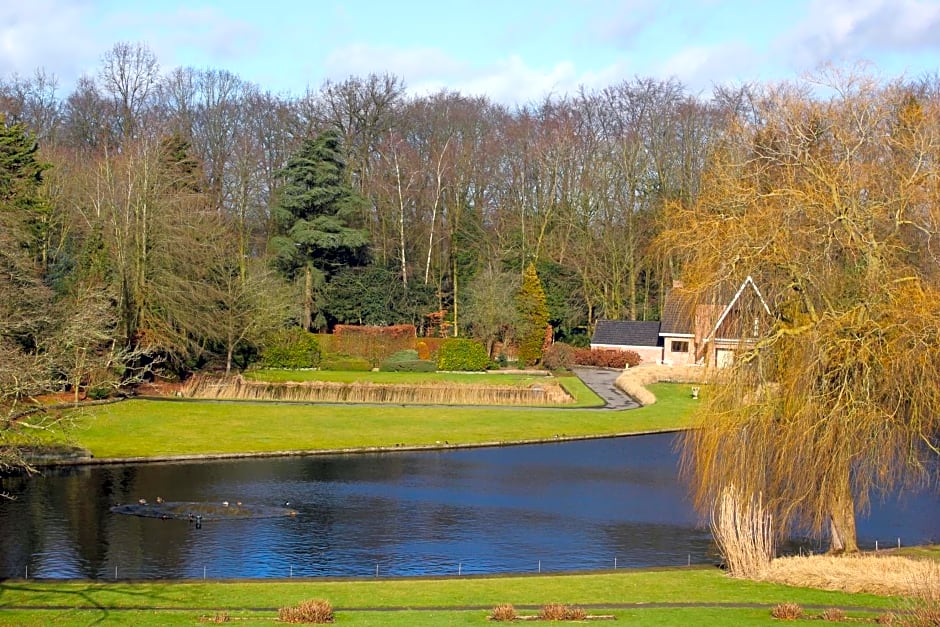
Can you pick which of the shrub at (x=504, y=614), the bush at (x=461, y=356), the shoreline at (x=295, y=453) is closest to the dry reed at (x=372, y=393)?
the shoreline at (x=295, y=453)

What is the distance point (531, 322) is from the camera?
60.5m

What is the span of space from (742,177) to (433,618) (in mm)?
10253

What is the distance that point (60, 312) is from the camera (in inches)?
1421

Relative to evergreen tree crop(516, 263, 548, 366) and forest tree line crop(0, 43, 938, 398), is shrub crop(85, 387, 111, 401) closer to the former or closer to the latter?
forest tree line crop(0, 43, 938, 398)

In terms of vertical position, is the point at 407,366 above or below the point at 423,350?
below

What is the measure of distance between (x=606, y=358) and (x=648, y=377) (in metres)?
8.94

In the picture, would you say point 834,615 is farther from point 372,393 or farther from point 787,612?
point 372,393

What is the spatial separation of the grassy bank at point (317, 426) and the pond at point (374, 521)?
2.23 meters

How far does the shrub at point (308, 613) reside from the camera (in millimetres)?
14656

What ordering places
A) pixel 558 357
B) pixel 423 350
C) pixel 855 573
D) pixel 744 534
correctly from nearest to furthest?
pixel 855 573 → pixel 744 534 → pixel 558 357 → pixel 423 350

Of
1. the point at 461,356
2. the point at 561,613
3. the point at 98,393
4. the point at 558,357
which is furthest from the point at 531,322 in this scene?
the point at 561,613

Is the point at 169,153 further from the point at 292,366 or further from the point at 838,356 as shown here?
the point at 838,356

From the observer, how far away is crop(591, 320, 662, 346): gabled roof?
206ft

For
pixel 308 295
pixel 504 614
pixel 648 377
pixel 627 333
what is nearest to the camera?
pixel 504 614
